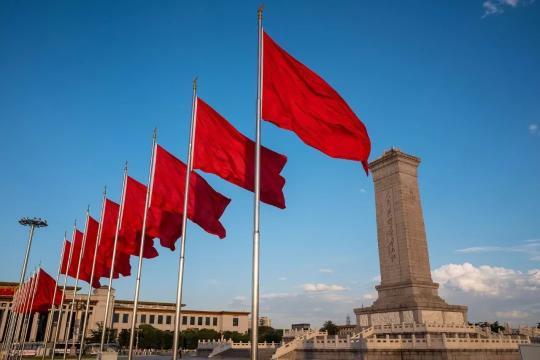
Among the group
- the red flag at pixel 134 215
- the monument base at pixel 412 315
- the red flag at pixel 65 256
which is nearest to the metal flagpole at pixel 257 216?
the red flag at pixel 134 215

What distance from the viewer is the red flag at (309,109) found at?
33.6 feet

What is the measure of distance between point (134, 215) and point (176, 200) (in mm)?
4186

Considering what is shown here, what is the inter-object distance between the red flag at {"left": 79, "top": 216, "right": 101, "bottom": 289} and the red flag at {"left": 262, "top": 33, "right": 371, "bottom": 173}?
Result: 49.1 feet

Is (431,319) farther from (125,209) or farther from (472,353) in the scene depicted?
(125,209)

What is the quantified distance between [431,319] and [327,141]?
38555 mm

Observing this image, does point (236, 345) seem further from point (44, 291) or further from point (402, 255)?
point (44, 291)

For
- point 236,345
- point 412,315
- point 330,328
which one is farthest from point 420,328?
point 330,328

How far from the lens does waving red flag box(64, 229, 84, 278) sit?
24031 millimetres

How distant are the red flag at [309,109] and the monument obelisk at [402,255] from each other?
1429 inches

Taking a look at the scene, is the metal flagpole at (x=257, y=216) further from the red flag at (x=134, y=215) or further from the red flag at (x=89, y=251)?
the red flag at (x=89, y=251)

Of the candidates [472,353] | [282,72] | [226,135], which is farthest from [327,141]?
[472,353]

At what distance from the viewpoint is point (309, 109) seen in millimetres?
10484

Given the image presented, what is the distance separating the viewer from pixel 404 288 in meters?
→ 44.5

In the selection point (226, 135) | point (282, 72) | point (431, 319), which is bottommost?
point (431, 319)
